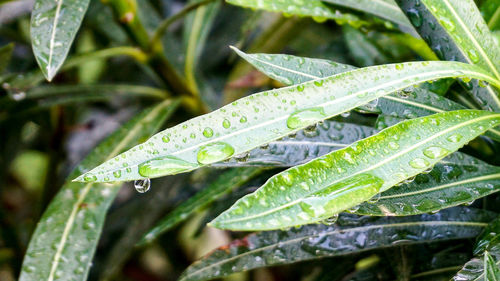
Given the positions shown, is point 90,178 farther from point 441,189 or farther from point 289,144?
point 441,189

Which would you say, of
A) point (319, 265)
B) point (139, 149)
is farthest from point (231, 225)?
point (319, 265)

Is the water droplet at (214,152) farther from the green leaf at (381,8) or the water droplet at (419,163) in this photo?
the green leaf at (381,8)

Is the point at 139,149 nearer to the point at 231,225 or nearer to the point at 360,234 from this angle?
the point at 231,225

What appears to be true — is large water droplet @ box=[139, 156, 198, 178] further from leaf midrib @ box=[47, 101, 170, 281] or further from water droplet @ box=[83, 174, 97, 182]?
leaf midrib @ box=[47, 101, 170, 281]

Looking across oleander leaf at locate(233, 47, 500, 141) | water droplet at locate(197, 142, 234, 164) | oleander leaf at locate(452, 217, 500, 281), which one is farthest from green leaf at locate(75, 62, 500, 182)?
oleander leaf at locate(452, 217, 500, 281)

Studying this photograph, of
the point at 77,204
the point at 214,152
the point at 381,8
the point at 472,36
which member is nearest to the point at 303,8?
the point at 381,8

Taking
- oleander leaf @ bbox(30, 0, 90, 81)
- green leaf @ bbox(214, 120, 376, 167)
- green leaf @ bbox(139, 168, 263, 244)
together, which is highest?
green leaf @ bbox(214, 120, 376, 167)
